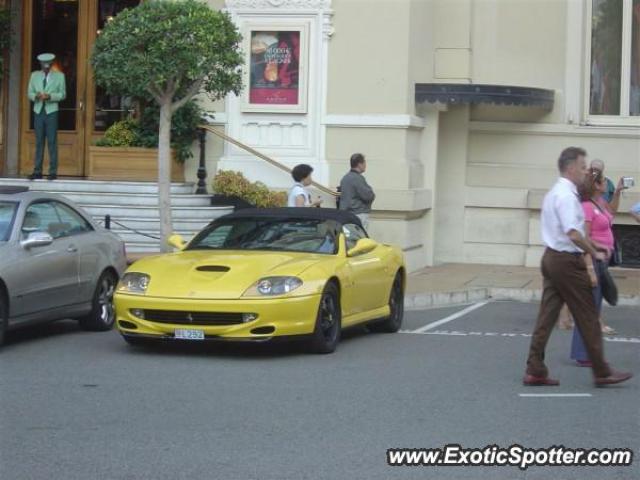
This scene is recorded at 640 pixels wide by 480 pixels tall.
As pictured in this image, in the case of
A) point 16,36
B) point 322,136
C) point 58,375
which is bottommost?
point 58,375

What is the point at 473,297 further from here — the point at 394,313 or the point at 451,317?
the point at 394,313

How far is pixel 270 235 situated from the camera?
12.0m

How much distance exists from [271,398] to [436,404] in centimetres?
121

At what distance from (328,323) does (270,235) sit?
4.33 ft

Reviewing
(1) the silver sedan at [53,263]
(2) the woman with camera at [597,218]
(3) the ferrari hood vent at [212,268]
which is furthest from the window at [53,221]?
(2) the woman with camera at [597,218]

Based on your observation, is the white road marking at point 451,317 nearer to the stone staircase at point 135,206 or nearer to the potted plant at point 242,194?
the potted plant at point 242,194

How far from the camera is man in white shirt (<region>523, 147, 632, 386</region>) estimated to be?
29.7 ft

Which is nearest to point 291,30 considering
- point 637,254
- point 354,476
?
point 637,254

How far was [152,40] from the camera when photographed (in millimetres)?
14875

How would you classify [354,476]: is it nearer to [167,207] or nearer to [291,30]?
[167,207]

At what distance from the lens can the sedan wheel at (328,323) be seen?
10802 mm

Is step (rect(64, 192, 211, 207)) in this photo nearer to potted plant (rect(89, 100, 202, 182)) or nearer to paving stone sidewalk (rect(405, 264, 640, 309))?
potted plant (rect(89, 100, 202, 182))

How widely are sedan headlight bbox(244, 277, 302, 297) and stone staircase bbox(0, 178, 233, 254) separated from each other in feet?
22.9

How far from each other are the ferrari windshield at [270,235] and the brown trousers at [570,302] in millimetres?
2891
